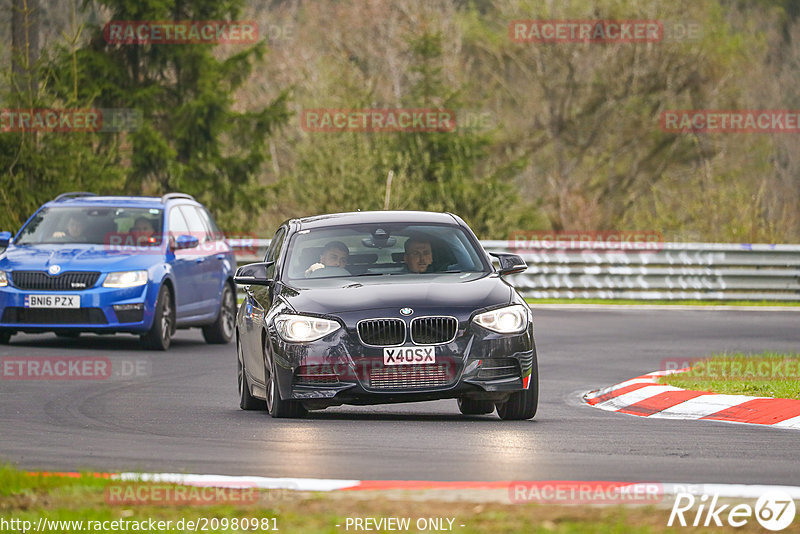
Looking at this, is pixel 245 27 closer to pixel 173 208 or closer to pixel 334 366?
pixel 173 208

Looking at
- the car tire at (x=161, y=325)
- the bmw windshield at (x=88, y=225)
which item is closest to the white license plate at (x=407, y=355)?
the car tire at (x=161, y=325)

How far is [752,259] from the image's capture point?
94.4 feet

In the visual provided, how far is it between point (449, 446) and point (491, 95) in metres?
42.7

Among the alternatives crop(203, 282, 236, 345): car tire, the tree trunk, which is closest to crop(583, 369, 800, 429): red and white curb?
crop(203, 282, 236, 345): car tire

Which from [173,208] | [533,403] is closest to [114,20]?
[173,208]

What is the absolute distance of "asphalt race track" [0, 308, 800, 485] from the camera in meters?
8.20

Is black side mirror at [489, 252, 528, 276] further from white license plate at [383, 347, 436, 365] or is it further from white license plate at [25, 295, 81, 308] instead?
white license plate at [25, 295, 81, 308]

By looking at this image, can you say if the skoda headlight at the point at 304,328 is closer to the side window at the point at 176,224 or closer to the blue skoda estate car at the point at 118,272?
the blue skoda estate car at the point at 118,272

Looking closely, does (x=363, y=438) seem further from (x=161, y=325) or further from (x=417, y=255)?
(x=161, y=325)

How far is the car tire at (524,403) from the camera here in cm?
1108

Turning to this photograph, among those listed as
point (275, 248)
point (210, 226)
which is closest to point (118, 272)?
point (210, 226)

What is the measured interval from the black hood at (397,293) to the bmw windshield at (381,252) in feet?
0.82

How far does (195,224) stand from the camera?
20531 mm

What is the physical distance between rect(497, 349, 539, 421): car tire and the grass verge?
230 centimetres
